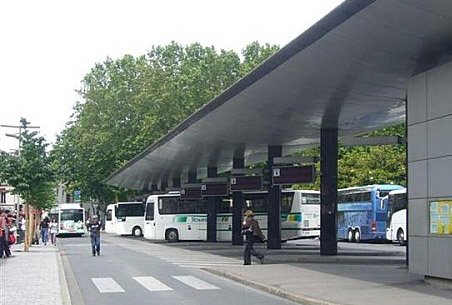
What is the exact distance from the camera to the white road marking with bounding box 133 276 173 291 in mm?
19312

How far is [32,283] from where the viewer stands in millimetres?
19875

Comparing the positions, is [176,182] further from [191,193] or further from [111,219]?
[111,219]

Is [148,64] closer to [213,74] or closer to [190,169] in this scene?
[213,74]

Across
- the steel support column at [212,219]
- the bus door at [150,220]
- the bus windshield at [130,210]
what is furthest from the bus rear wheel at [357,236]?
the bus windshield at [130,210]

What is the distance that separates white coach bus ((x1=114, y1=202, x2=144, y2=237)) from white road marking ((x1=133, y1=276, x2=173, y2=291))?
41706 mm

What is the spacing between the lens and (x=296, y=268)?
2408cm

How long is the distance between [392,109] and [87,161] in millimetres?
54711

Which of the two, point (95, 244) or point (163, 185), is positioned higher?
point (163, 185)

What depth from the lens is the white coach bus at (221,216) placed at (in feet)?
147

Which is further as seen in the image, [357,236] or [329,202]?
[357,236]

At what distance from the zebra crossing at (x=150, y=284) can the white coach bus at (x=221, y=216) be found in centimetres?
2223

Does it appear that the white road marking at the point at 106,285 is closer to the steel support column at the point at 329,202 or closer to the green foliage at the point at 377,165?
the steel support column at the point at 329,202

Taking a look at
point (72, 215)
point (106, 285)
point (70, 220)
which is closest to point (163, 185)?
point (72, 215)

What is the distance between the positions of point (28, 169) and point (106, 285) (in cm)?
1892
